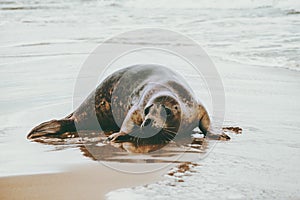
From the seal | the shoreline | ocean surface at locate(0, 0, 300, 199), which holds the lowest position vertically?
ocean surface at locate(0, 0, 300, 199)

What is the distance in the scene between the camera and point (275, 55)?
890 cm

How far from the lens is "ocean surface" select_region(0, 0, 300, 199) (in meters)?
3.89

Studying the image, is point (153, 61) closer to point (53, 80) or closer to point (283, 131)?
point (53, 80)

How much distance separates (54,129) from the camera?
15.0 feet

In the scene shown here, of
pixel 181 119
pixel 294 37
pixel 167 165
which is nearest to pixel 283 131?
pixel 181 119

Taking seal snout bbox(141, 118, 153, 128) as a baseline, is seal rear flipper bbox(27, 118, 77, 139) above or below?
below

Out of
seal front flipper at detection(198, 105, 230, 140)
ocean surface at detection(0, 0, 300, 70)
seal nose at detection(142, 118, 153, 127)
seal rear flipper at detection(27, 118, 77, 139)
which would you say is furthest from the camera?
ocean surface at detection(0, 0, 300, 70)

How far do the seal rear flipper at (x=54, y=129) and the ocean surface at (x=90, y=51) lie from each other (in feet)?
0.36

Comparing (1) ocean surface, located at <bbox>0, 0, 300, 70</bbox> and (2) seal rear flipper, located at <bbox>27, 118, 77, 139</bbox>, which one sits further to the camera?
(1) ocean surface, located at <bbox>0, 0, 300, 70</bbox>

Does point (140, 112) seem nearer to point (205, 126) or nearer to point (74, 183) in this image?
point (205, 126)

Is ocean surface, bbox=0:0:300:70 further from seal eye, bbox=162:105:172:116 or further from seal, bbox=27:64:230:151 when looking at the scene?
seal eye, bbox=162:105:172:116

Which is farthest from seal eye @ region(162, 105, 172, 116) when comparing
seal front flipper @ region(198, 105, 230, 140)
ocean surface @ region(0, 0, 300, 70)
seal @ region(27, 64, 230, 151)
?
ocean surface @ region(0, 0, 300, 70)

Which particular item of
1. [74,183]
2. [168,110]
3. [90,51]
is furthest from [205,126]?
[90,51]

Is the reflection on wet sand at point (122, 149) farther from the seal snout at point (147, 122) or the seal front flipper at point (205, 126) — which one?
the seal snout at point (147, 122)
